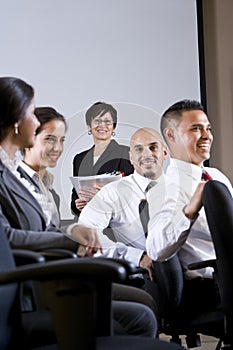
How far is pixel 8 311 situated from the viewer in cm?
130

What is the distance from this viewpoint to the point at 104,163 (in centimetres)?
269

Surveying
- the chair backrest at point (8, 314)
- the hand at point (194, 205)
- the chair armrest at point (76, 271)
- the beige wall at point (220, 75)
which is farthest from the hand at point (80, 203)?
the chair armrest at point (76, 271)

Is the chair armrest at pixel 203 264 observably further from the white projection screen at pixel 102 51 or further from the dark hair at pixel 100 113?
the white projection screen at pixel 102 51

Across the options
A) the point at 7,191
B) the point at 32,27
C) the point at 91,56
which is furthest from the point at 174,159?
the point at 32,27

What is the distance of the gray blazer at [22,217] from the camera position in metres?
1.93

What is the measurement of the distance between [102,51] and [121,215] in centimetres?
151

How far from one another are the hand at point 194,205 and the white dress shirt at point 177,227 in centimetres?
2

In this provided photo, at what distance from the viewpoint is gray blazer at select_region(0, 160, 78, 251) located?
1930 millimetres

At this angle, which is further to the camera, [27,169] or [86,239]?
[27,169]

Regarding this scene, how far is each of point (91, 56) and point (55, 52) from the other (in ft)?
0.74

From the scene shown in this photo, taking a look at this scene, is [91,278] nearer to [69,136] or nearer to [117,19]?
[69,136]

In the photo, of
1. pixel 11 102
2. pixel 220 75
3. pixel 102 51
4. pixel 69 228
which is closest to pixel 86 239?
pixel 69 228

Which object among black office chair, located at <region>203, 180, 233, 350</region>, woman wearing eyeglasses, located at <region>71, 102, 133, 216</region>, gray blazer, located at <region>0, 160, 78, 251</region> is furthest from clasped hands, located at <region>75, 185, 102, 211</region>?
black office chair, located at <region>203, 180, 233, 350</region>

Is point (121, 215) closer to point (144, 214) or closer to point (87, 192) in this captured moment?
point (144, 214)
